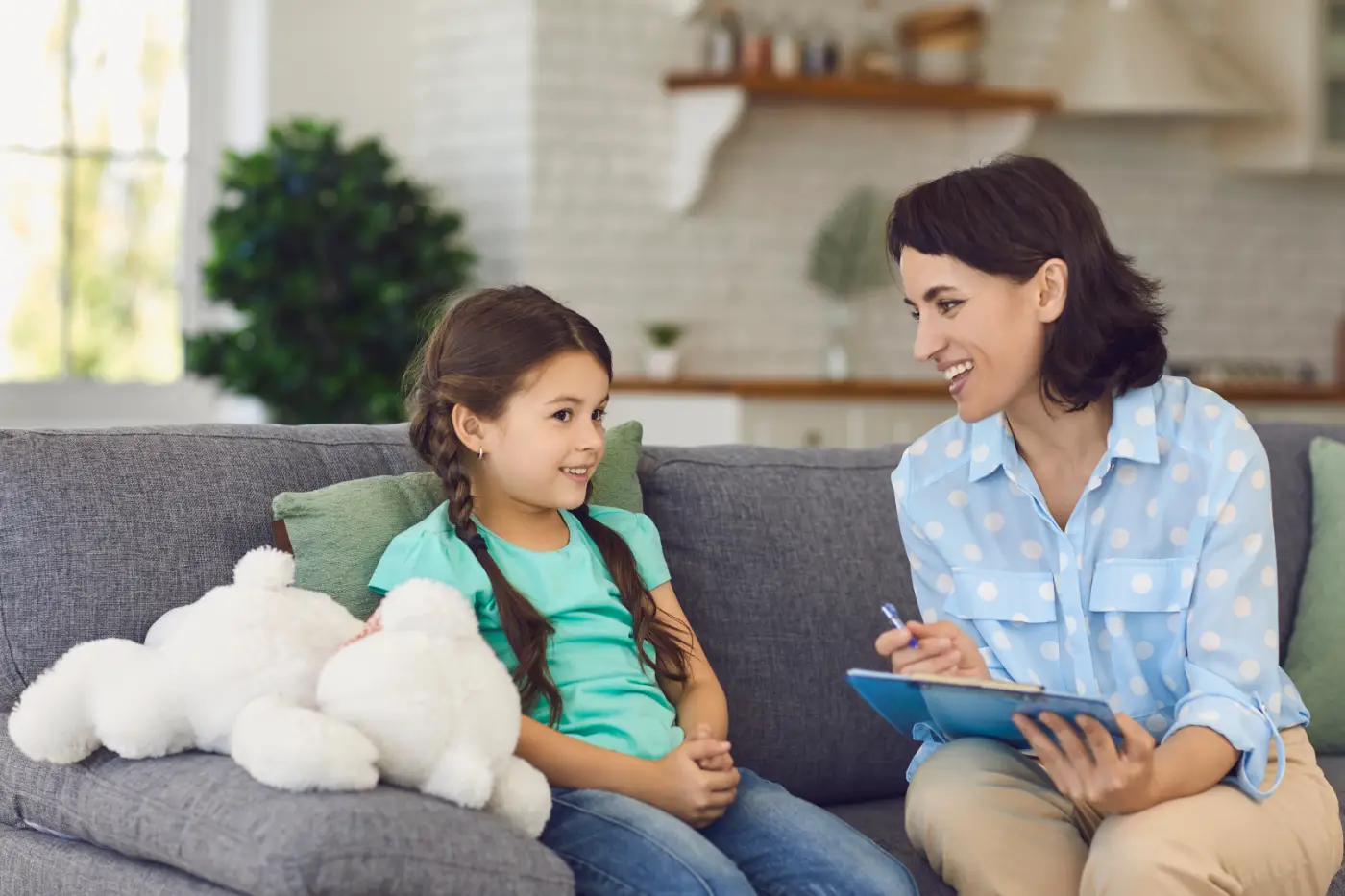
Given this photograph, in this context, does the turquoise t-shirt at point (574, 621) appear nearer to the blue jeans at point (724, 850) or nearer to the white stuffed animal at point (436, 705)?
the blue jeans at point (724, 850)

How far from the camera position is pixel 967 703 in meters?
1.60

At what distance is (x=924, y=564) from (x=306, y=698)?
70cm

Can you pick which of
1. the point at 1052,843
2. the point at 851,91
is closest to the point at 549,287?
the point at 851,91

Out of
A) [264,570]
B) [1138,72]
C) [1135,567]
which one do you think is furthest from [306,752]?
[1138,72]

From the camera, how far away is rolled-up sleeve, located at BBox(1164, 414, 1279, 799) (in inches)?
65.6

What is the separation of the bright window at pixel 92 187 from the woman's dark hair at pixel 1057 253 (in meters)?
3.57

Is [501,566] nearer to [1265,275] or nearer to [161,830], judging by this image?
[161,830]

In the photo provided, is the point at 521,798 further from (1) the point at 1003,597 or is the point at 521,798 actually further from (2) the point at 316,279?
(2) the point at 316,279

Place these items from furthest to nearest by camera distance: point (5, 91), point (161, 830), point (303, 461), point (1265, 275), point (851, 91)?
1. point (1265, 275)
2. point (851, 91)
3. point (5, 91)
4. point (303, 461)
5. point (161, 830)

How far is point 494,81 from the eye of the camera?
493 cm

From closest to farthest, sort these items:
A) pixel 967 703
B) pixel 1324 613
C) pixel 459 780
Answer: pixel 459 780, pixel 967 703, pixel 1324 613

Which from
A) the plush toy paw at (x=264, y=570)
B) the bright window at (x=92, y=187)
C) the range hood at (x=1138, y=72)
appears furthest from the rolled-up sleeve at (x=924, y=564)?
the range hood at (x=1138, y=72)

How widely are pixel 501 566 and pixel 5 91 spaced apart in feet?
11.3

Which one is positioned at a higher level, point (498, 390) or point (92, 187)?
point (92, 187)
